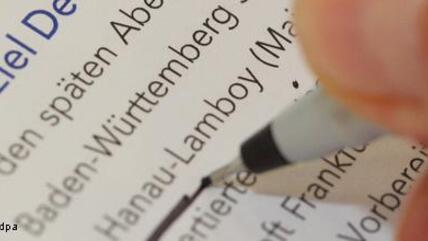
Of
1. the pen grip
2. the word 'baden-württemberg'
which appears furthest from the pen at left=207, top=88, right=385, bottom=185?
the word 'baden-württemberg'

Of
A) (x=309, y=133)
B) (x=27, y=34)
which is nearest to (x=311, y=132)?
(x=309, y=133)

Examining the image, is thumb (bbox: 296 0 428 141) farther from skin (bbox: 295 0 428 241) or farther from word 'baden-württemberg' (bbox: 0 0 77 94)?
word 'baden-württemberg' (bbox: 0 0 77 94)

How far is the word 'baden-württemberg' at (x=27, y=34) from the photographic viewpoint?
14.7 inches

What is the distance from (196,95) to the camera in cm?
38

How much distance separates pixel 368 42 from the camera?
11.3 inches

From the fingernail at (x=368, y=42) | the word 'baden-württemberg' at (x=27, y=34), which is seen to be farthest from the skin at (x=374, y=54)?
the word 'baden-württemberg' at (x=27, y=34)

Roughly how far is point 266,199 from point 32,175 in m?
0.10

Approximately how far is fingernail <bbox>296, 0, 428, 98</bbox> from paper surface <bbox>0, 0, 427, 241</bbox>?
82 mm

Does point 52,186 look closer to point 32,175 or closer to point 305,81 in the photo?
point 32,175

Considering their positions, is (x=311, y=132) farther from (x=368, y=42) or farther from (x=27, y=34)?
(x=27, y=34)

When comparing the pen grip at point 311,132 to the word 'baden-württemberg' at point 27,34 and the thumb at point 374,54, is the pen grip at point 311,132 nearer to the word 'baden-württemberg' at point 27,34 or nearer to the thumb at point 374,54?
the thumb at point 374,54

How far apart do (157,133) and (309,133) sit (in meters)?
0.08

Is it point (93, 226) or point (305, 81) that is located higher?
point (305, 81)

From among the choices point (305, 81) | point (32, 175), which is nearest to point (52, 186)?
point (32, 175)
